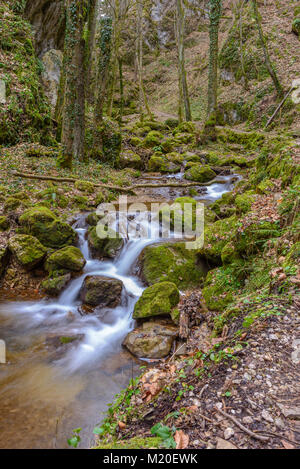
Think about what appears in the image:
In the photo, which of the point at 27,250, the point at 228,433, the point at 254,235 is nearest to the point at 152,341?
the point at 254,235

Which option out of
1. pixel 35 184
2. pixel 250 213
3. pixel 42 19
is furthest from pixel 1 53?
pixel 250 213

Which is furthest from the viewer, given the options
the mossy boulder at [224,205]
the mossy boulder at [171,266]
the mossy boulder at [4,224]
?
the mossy boulder at [224,205]

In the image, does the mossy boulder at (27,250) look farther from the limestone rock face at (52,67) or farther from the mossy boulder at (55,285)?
the limestone rock face at (52,67)

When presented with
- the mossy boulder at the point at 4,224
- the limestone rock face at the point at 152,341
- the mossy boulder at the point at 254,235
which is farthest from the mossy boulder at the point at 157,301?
the mossy boulder at the point at 4,224

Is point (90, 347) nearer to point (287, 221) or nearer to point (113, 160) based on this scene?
point (287, 221)

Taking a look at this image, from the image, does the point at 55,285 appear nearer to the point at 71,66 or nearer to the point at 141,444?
the point at 141,444

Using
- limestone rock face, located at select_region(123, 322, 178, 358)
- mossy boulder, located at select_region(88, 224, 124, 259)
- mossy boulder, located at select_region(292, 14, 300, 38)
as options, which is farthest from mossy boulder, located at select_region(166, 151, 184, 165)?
mossy boulder, located at select_region(292, 14, 300, 38)

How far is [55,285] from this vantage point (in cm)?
616

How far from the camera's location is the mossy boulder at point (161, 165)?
46.9ft

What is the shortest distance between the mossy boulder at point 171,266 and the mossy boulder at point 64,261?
166cm

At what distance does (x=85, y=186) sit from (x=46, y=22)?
18.3 m

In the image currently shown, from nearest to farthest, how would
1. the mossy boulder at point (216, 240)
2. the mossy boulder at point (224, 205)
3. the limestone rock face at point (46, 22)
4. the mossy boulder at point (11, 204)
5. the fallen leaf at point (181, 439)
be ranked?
the fallen leaf at point (181, 439) → the mossy boulder at point (216, 240) → the mossy boulder at point (11, 204) → the mossy boulder at point (224, 205) → the limestone rock face at point (46, 22)

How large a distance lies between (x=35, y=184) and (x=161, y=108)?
2686 cm
